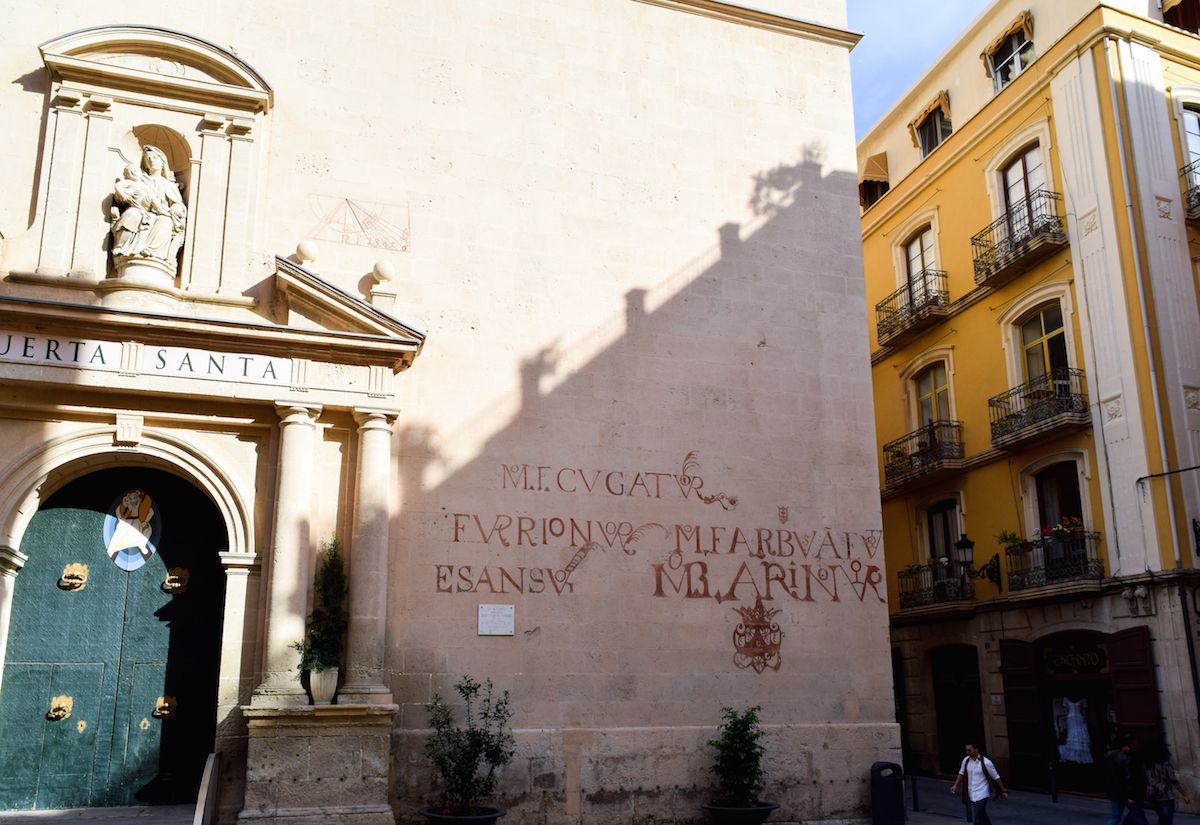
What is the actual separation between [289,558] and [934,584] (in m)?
16.9

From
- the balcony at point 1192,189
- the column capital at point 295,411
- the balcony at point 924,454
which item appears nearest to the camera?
the column capital at point 295,411

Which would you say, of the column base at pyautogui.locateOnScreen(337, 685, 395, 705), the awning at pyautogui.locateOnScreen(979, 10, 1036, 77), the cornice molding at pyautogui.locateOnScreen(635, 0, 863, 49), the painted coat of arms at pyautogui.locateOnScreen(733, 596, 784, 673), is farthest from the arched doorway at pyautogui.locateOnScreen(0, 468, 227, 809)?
the awning at pyautogui.locateOnScreen(979, 10, 1036, 77)

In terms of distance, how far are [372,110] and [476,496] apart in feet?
17.3

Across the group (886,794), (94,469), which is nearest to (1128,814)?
(886,794)

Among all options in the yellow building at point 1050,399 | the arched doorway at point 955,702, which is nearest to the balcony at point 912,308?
the yellow building at point 1050,399

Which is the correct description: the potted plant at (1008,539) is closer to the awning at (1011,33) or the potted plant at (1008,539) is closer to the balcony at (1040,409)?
the balcony at (1040,409)

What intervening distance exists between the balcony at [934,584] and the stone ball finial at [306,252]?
1633 cm

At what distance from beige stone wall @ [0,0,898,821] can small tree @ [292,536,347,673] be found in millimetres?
633

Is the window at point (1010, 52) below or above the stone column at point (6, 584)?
above

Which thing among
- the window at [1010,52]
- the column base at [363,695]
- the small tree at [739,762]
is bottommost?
the small tree at [739,762]

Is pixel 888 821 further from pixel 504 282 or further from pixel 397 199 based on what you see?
pixel 397 199

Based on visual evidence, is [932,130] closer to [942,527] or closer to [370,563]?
[942,527]

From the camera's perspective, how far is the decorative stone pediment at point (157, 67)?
1285cm

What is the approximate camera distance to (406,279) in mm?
13750
